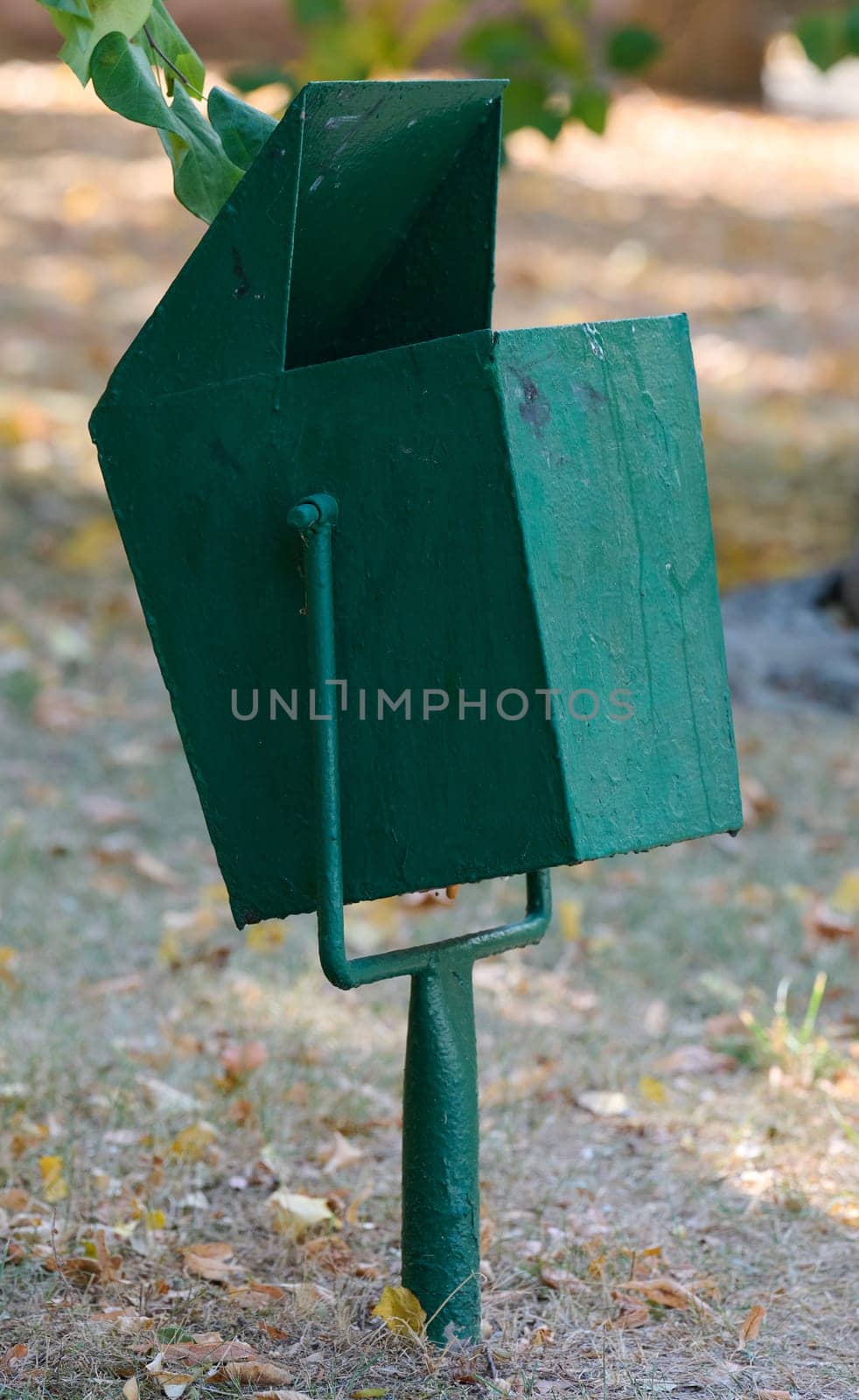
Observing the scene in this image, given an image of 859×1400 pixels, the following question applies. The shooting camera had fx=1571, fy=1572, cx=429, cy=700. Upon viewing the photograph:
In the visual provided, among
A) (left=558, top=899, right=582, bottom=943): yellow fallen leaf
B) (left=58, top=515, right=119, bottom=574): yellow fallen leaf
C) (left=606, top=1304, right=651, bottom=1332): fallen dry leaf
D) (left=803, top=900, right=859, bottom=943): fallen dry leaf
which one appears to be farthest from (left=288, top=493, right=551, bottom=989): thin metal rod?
(left=58, top=515, right=119, bottom=574): yellow fallen leaf

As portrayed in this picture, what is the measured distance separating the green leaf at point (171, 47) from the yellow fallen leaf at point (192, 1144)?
5.05 feet

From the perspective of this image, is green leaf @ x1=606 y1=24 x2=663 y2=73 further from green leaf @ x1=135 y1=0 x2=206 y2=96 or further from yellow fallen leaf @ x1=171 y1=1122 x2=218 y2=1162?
yellow fallen leaf @ x1=171 y1=1122 x2=218 y2=1162

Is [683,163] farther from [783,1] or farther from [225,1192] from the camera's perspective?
[225,1192]

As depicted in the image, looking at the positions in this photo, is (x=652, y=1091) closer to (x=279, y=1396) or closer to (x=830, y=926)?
(x=830, y=926)

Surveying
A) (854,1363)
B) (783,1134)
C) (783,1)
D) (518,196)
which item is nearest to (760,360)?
(783,1)

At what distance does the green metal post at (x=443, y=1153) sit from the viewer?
1896mm

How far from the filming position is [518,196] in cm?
973

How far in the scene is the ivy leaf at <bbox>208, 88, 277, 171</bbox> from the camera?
1861mm

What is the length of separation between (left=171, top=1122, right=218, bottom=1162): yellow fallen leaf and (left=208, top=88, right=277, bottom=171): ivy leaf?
4.79 feet

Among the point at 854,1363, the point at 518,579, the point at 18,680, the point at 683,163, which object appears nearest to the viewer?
the point at 518,579

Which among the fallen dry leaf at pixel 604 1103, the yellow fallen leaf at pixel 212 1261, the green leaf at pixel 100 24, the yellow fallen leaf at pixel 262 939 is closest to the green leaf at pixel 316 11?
the yellow fallen leaf at pixel 262 939

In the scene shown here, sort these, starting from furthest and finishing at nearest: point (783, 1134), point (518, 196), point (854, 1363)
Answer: point (518, 196) < point (783, 1134) < point (854, 1363)

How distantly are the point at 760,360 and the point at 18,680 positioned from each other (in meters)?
4.44

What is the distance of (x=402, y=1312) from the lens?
6.34 ft
